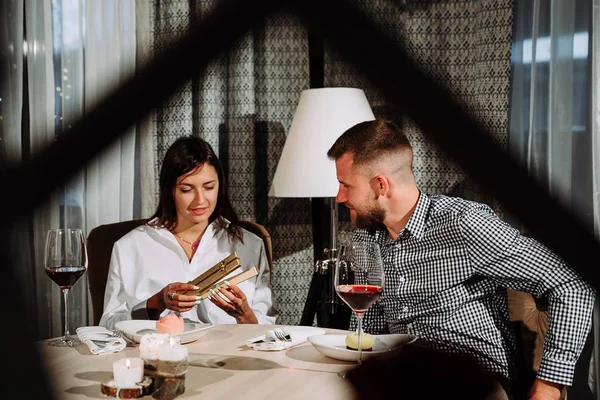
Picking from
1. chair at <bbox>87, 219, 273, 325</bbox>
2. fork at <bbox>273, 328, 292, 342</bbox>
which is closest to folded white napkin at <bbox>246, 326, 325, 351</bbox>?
fork at <bbox>273, 328, 292, 342</bbox>

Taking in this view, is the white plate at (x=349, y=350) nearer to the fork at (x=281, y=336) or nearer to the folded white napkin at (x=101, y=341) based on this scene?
the fork at (x=281, y=336)

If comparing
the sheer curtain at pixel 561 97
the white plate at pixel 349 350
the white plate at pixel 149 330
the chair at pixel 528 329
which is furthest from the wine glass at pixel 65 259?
the sheer curtain at pixel 561 97

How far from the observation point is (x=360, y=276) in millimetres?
1205

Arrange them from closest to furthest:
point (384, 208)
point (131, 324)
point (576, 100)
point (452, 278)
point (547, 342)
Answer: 1. point (131, 324)
2. point (547, 342)
3. point (452, 278)
4. point (384, 208)
5. point (576, 100)

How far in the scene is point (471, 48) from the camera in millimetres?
2492

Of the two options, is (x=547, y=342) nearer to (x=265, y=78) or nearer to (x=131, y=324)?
(x=131, y=324)

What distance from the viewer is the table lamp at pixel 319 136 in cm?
240

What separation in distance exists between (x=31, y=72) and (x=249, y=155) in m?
1.02

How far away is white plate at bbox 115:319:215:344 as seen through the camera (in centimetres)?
137

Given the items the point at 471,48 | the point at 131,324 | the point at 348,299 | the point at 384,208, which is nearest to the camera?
the point at 348,299

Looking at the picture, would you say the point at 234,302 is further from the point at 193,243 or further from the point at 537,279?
the point at 537,279

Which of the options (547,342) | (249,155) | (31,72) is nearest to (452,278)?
(547,342)

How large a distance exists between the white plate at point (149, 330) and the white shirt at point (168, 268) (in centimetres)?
57

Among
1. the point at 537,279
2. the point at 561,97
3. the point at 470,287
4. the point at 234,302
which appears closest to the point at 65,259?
the point at 234,302
